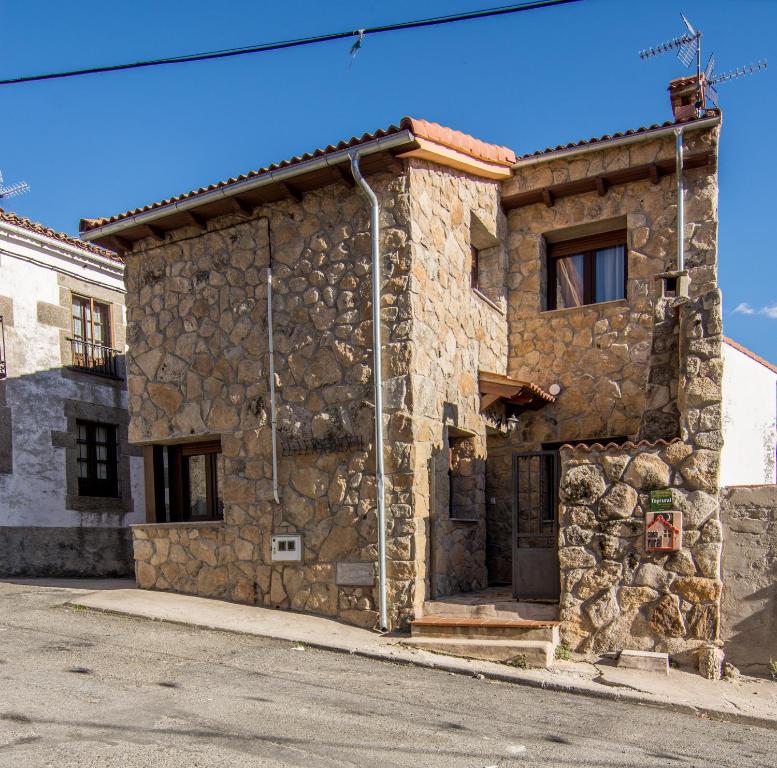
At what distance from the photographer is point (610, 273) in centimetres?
1153

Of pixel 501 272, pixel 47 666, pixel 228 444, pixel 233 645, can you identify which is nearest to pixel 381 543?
pixel 233 645

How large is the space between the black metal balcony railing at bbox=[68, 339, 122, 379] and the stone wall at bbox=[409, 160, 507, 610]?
8.08 meters

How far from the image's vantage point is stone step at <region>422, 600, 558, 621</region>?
27.1 feet

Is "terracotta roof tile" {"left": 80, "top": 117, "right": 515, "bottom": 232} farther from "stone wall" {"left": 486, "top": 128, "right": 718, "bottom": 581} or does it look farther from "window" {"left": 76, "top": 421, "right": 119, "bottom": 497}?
"window" {"left": 76, "top": 421, "right": 119, "bottom": 497}

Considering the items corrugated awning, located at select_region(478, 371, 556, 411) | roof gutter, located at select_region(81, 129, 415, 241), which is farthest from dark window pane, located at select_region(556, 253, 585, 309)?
roof gutter, located at select_region(81, 129, 415, 241)

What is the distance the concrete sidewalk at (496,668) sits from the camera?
22.5 feet

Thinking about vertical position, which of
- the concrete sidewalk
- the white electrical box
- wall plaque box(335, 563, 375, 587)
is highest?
the white electrical box

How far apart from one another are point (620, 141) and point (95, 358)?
34.3 feet

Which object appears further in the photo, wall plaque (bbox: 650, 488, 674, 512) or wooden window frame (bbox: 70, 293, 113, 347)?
wooden window frame (bbox: 70, 293, 113, 347)

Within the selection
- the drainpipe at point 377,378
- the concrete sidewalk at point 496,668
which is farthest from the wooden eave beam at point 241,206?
the concrete sidewalk at point 496,668

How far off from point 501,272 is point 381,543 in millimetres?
4869

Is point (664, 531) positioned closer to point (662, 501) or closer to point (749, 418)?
point (662, 501)

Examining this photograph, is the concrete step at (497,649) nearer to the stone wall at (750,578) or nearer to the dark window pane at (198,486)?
the stone wall at (750,578)

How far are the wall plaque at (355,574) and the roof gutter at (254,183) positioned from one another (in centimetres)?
457
